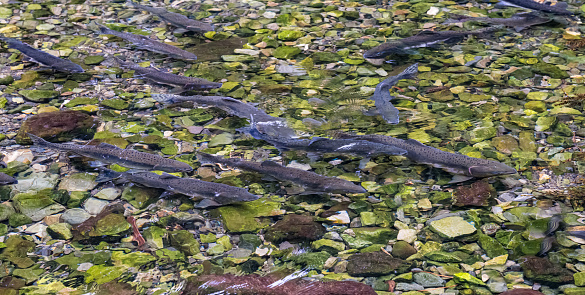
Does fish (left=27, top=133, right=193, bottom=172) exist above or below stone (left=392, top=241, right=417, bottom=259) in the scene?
above

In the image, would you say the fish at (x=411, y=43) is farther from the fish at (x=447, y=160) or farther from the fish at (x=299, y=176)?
the fish at (x=299, y=176)

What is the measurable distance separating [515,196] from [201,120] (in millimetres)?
3788

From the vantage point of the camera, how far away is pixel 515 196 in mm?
4957

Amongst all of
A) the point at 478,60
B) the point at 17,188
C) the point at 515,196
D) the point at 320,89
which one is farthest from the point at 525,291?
the point at 17,188

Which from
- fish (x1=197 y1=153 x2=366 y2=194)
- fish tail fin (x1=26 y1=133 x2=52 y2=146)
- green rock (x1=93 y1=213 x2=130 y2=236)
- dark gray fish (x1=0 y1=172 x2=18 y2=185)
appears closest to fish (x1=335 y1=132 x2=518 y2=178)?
fish (x1=197 y1=153 x2=366 y2=194)

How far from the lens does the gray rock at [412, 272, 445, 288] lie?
4.04 metres

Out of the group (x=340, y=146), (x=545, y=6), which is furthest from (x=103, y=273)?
(x=545, y=6)

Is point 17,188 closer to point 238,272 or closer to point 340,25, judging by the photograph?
point 238,272

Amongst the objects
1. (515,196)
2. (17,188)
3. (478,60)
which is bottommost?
(17,188)

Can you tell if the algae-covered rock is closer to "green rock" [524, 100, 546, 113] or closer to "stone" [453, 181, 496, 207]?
"stone" [453, 181, 496, 207]

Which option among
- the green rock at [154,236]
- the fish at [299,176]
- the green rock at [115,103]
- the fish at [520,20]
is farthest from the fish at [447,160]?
the fish at [520,20]

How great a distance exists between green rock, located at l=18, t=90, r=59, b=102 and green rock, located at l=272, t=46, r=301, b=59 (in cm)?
327

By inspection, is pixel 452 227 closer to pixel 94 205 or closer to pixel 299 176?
pixel 299 176

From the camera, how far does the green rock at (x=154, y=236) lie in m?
4.59
